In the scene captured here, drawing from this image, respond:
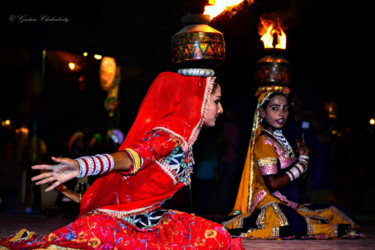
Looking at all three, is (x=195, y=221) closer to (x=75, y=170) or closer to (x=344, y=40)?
(x=75, y=170)

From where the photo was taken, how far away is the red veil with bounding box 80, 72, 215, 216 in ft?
10.9

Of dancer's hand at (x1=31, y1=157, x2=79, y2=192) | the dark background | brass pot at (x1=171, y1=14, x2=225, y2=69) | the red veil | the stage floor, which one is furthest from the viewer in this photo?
the dark background

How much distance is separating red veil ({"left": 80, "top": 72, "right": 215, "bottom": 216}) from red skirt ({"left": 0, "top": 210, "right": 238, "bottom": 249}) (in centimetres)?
12

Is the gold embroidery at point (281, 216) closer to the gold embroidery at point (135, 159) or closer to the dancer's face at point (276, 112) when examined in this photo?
the dancer's face at point (276, 112)

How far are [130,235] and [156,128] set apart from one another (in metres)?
0.66

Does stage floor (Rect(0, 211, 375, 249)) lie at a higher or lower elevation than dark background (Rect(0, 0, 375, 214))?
lower

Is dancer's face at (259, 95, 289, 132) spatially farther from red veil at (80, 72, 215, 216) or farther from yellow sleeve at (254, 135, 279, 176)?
red veil at (80, 72, 215, 216)

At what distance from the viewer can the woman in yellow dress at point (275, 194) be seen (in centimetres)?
507

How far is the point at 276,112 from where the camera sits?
17.4 feet

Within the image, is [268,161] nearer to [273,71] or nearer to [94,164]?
[273,71]

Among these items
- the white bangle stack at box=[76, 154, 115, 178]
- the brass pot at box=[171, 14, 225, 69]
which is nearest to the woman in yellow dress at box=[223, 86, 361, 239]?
the brass pot at box=[171, 14, 225, 69]

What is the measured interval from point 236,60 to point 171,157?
7015mm

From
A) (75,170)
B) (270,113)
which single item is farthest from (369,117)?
(75,170)

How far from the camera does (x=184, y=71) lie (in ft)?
12.5
